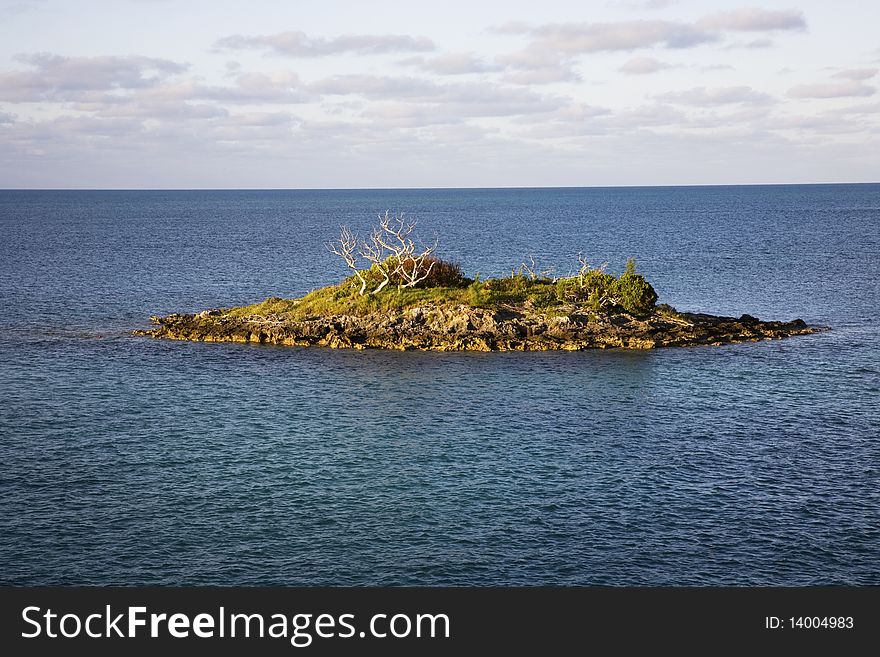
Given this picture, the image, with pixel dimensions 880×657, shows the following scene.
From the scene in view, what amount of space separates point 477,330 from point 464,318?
206 cm

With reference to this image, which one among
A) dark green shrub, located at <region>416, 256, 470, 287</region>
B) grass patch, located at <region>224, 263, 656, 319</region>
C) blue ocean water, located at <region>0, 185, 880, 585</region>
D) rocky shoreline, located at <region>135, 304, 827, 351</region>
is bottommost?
blue ocean water, located at <region>0, 185, 880, 585</region>

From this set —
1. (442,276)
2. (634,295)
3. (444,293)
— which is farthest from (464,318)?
(634,295)

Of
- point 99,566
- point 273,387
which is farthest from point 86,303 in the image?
point 99,566

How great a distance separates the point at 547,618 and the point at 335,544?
13.3m

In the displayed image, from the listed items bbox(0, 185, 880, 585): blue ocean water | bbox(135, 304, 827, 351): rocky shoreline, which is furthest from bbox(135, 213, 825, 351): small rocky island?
bbox(0, 185, 880, 585): blue ocean water

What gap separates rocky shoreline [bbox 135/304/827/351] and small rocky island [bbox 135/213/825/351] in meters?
0.10

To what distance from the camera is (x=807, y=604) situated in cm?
3556

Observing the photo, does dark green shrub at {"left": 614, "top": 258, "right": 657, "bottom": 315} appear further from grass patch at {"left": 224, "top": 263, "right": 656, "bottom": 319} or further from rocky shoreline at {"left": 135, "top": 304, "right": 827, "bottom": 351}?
rocky shoreline at {"left": 135, "top": 304, "right": 827, "bottom": 351}

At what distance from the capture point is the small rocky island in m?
88.3

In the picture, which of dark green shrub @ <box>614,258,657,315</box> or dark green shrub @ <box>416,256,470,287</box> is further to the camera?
dark green shrub @ <box>416,256,470,287</box>

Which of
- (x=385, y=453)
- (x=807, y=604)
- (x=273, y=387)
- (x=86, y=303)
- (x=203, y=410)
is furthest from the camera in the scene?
(x=86, y=303)

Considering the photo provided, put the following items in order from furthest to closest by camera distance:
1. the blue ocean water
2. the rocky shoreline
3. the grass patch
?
1. the grass patch
2. the rocky shoreline
3. the blue ocean water

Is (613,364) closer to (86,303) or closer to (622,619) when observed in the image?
(622,619)

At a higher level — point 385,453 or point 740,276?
point 740,276
